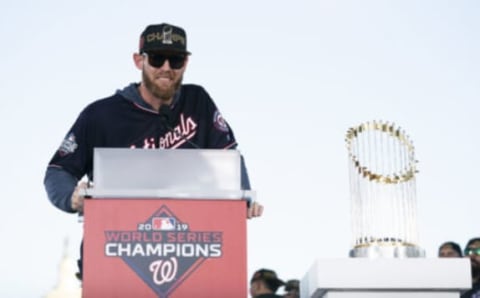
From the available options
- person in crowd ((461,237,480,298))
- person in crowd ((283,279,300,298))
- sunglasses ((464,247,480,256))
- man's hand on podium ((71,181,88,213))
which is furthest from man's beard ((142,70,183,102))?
person in crowd ((283,279,300,298))

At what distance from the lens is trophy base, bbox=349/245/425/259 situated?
4527 millimetres

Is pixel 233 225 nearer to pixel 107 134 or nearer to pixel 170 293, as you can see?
pixel 170 293

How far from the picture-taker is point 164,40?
4121 millimetres

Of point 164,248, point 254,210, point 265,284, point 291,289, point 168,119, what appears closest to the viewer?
point 164,248

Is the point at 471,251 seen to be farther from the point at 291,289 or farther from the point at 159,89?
the point at 159,89

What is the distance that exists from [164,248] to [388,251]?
1478 mm

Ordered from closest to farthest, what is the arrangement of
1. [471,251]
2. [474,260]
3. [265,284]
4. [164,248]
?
[164,248]
[474,260]
[471,251]
[265,284]

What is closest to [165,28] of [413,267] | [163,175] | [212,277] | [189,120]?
[189,120]

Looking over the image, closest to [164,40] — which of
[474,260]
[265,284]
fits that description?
[474,260]

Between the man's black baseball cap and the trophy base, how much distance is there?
4.23 ft

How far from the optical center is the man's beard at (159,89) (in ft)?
14.0

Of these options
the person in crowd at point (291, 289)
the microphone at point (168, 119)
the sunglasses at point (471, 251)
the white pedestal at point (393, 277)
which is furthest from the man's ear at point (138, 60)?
the person in crowd at point (291, 289)

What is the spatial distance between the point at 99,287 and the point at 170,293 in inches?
9.9

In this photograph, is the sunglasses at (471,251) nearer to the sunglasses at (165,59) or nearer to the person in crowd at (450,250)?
the person in crowd at (450,250)
